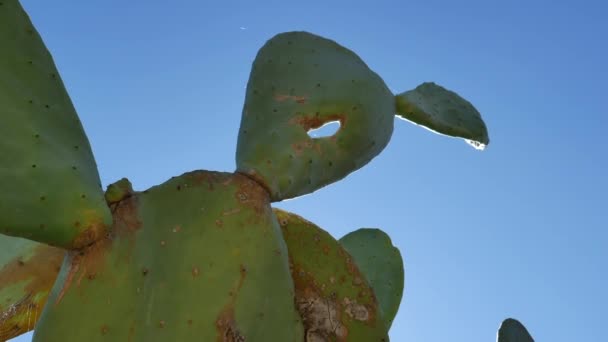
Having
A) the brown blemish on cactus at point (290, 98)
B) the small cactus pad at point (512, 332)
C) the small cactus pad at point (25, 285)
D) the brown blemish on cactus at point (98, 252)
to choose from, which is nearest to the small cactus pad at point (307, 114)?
the brown blemish on cactus at point (290, 98)

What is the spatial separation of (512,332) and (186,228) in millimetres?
1026

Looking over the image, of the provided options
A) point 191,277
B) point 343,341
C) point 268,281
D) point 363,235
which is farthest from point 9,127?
point 363,235

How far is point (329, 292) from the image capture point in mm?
1488

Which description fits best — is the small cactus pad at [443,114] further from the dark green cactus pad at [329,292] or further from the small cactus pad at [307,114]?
the dark green cactus pad at [329,292]

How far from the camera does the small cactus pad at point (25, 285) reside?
1522 millimetres

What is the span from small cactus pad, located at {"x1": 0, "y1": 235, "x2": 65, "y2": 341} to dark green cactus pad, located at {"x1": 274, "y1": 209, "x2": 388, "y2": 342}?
1.69 ft

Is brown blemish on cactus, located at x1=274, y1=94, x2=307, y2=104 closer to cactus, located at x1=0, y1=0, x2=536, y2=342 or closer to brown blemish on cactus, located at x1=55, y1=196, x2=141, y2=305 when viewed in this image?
cactus, located at x1=0, y1=0, x2=536, y2=342

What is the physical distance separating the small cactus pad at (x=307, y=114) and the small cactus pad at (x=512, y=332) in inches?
23.6

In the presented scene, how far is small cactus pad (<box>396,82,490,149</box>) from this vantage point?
6.26ft

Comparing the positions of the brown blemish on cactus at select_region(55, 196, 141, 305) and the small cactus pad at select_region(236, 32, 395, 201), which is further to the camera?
the small cactus pad at select_region(236, 32, 395, 201)

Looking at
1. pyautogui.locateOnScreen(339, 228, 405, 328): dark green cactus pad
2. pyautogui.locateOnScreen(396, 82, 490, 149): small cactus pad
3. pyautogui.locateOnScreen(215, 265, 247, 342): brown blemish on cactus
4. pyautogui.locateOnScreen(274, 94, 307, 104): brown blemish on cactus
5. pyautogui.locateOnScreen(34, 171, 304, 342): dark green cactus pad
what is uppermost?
pyautogui.locateOnScreen(396, 82, 490, 149): small cactus pad

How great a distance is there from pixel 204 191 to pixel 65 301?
314 millimetres

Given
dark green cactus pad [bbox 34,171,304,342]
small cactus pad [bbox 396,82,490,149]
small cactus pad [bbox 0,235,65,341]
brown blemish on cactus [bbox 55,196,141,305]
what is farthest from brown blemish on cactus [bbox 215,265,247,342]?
small cactus pad [bbox 396,82,490,149]

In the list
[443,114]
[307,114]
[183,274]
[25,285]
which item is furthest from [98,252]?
[443,114]
